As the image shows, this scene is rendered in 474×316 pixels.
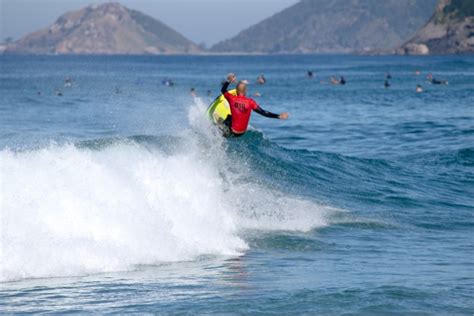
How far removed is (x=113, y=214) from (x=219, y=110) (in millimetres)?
4376

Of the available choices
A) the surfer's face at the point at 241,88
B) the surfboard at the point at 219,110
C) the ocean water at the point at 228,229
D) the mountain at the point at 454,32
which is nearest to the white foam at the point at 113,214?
the ocean water at the point at 228,229

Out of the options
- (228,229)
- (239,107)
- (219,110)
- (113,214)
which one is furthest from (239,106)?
(113,214)

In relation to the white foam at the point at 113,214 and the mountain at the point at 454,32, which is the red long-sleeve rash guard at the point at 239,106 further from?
the mountain at the point at 454,32

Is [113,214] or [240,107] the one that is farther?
[240,107]

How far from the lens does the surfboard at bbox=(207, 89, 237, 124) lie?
54.6 feet

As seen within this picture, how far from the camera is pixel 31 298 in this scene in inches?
400

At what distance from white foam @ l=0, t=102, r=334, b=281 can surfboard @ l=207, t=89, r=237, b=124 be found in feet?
3.38

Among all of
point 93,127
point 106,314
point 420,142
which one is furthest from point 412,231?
point 93,127

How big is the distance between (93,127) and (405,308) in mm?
23221

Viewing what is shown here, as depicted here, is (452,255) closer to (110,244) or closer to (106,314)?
(110,244)

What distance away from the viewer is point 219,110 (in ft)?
54.9

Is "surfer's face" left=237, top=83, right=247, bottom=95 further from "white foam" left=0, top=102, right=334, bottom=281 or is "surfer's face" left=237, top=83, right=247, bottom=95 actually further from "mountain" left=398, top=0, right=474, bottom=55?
"mountain" left=398, top=0, right=474, bottom=55

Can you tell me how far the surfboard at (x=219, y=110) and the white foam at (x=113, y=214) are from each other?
1030mm

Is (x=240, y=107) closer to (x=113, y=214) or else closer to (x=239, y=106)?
(x=239, y=106)
